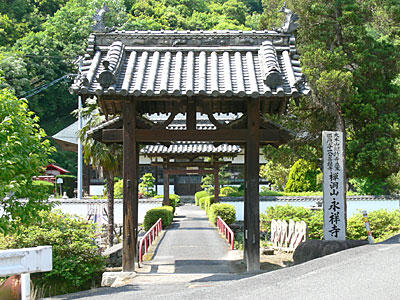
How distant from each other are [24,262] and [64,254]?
4615 mm

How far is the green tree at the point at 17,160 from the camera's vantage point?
27.6 ft

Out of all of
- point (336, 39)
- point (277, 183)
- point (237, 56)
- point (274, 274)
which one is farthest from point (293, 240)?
point (277, 183)

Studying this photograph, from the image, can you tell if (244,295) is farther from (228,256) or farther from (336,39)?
(336,39)

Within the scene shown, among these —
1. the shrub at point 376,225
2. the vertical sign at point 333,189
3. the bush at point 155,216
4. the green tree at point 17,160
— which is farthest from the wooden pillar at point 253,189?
the bush at point 155,216

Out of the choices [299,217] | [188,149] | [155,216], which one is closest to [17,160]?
[299,217]

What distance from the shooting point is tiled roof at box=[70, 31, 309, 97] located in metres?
8.45

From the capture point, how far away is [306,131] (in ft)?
74.7

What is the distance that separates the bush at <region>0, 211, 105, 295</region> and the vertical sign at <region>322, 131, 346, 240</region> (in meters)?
5.17

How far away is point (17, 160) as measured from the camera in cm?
839

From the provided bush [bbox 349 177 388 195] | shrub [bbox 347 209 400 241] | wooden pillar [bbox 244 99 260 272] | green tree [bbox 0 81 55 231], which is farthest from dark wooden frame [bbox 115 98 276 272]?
bush [bbox 349 177 388 195]

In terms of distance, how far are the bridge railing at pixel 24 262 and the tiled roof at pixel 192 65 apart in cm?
375

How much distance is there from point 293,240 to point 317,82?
8895mm

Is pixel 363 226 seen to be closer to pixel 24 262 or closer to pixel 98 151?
pixel 98 151

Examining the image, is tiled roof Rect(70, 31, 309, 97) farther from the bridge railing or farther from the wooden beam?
the bridge railing
